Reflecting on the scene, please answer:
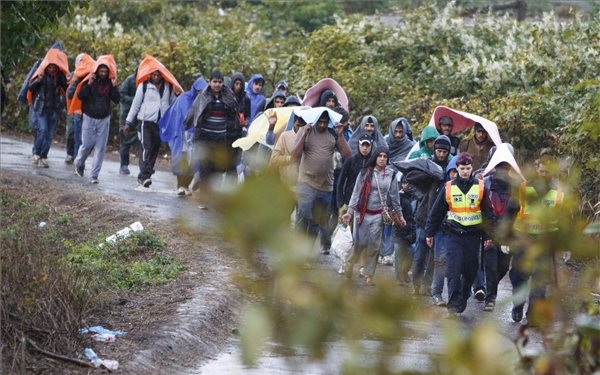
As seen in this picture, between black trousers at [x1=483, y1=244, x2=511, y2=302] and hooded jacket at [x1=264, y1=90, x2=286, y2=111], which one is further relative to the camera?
hooded jacket at [x1=264, y1=90, x2=286, y2=111]

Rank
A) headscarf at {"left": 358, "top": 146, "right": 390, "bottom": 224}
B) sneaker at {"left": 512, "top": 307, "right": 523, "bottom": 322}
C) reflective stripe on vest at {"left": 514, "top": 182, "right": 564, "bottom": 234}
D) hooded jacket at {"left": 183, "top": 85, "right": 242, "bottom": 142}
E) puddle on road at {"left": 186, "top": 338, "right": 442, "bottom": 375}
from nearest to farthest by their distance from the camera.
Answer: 1. puddle on road at {"left": 186, "top": 338, "right": 442, "bottom": 375}
2. reflective stripe on vest at {"left": 514, "top": 182, "right": 564, "bottom": 234}
3. sneaker at {"left": 512, "top": 307, "right": 523, "bottom": 322}
4. headscarf at {"left": 358, "top": 146, "right": 390, "bottom": 224}
5. hooded jacket at {"left": 183, "top": 85, "right": 242, "bottom": 142}

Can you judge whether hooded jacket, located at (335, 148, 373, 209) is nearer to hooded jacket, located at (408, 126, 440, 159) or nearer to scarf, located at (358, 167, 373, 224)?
hooded jacket, located at (408, 126, 440, 159)

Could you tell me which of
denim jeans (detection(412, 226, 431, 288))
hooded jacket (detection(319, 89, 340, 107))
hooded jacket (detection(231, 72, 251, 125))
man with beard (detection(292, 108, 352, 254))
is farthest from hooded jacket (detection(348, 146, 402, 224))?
hooded jacket (detection(231, 72, 251, 125))

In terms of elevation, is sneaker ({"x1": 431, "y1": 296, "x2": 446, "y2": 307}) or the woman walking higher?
the woman walking

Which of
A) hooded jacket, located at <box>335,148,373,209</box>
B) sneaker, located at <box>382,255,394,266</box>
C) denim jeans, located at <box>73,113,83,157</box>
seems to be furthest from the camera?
denim jeans, located at <box>73,113,83,157</box>

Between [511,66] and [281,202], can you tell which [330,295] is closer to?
[281,202]

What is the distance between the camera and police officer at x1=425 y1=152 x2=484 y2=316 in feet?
36.7

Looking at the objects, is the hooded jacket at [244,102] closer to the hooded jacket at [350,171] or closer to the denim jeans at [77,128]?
the denim jeans at [77,128]

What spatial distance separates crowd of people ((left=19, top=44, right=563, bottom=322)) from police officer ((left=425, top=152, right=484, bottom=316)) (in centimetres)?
1

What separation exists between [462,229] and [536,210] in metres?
8.82

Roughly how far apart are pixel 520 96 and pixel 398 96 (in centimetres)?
327

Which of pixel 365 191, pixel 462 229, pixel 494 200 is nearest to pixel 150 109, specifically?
pixel 365 191

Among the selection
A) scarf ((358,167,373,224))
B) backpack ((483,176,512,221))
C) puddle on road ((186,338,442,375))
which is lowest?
scarf ((358,167,373,224))

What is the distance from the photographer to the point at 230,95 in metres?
15.3
